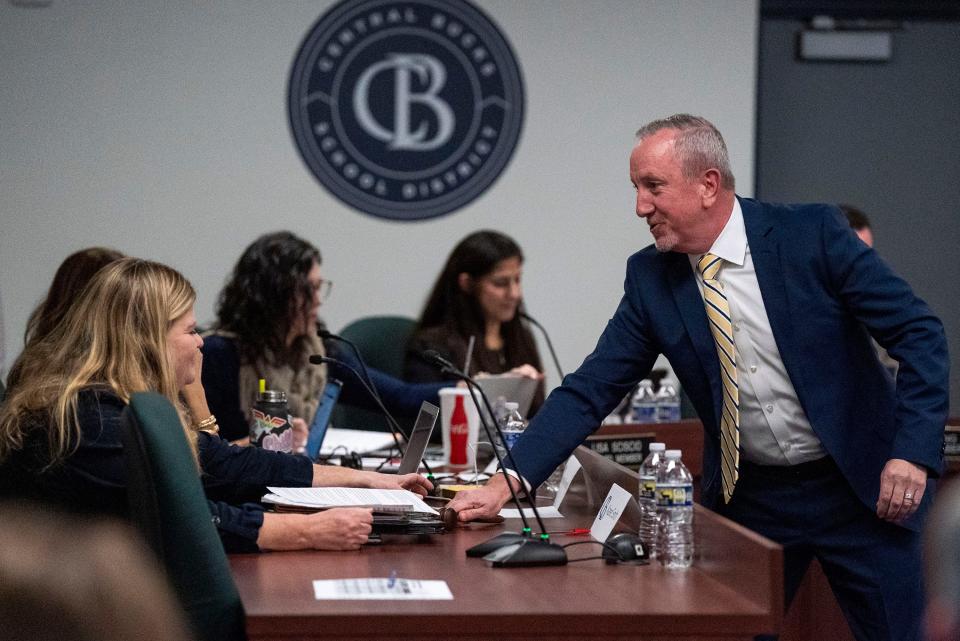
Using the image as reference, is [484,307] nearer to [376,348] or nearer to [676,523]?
[376,348]

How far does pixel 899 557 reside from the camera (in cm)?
240

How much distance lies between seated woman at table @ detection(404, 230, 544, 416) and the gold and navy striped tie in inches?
72.5

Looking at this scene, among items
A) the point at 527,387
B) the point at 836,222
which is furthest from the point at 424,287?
the point at 836,222

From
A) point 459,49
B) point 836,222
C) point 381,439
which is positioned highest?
point 459,49

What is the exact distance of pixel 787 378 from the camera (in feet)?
8.03

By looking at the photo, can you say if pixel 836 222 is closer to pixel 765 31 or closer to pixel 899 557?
pixel 899 557

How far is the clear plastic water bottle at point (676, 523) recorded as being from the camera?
2.06 metres

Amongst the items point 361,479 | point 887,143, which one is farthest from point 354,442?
point 887,143

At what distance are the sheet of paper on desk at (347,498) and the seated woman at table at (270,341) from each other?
1145 millimetres

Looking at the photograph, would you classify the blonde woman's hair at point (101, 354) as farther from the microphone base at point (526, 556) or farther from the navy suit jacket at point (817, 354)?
the navy suit jacket at point (817, 354)

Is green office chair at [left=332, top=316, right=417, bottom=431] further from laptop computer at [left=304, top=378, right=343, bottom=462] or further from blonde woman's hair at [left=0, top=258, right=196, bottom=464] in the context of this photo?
blonde woman's hair at [left=0, top=258, right=196, bottom=464]

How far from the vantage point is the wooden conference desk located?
5.61 feet

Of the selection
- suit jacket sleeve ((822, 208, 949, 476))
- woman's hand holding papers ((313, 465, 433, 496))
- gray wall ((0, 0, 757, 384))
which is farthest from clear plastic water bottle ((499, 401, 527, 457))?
gray wall ((0, 0, 757, 384))

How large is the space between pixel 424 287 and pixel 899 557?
9.98ft
